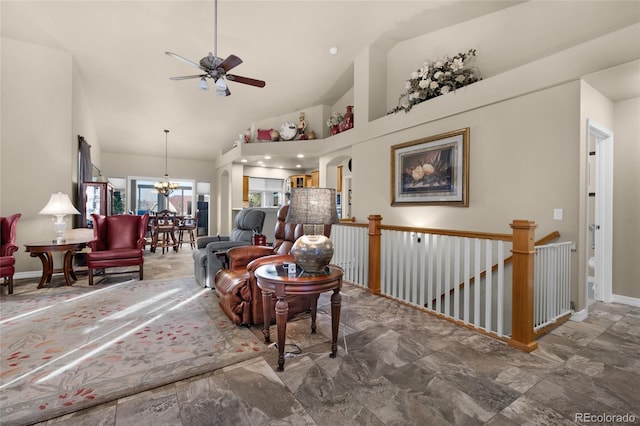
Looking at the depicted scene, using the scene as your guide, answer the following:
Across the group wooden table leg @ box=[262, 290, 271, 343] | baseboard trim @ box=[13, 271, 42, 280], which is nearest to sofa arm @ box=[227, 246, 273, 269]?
wooden table leg @ box=[262, 290, 271, 343]

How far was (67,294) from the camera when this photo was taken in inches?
145

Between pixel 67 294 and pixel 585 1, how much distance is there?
6.77 meters

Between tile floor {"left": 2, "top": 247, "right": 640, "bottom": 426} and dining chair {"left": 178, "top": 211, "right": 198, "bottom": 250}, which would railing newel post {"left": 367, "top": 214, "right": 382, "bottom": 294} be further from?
dining chair {"left": 178, "top": 211, "right": 198, "bottom": 250}

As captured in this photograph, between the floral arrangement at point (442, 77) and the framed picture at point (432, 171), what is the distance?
62 cm

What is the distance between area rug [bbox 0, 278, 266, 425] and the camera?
67.4 inches

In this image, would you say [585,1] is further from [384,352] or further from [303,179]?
[303,179]

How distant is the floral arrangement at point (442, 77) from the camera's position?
384 cm

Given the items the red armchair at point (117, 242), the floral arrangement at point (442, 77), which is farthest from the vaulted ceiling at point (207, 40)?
the red armchair at point (117, 242)

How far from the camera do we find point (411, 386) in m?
1.81

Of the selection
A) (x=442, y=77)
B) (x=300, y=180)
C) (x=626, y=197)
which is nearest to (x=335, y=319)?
(x=442, y=77)

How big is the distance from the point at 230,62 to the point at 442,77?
2.75 meters

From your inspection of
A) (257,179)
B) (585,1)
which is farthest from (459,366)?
(257,179)

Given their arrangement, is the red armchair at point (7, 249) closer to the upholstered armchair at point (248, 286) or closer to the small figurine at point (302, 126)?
the upholstered armchair at point (248, 286)

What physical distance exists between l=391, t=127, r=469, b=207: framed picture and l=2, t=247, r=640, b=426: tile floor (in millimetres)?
1954
